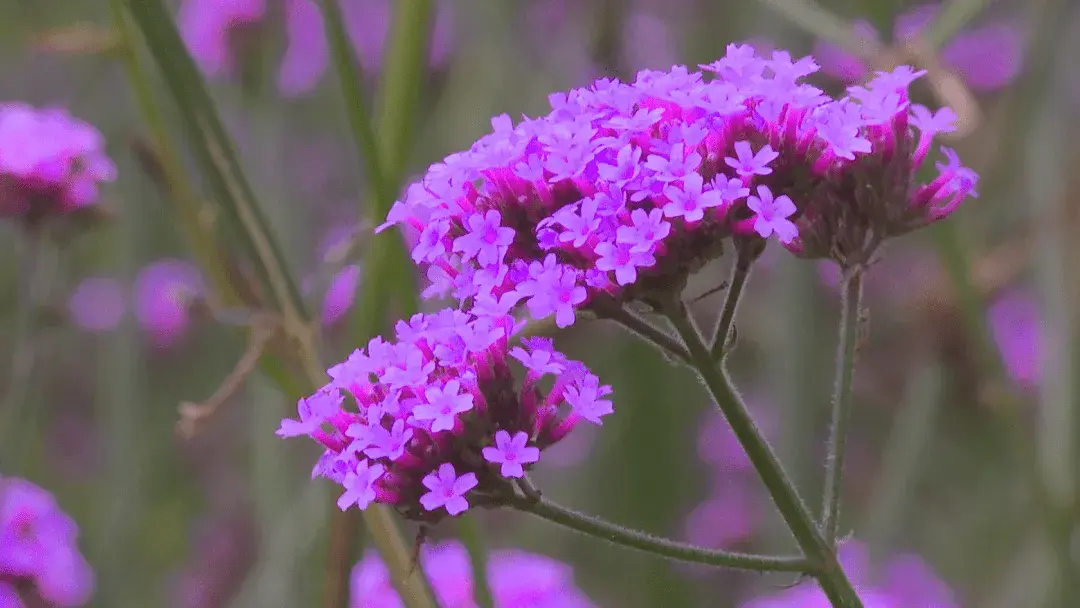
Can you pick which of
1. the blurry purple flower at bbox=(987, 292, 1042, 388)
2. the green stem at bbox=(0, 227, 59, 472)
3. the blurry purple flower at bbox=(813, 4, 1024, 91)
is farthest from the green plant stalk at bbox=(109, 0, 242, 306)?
the blurry purple flower at bbox=(987, 292, 1042, 388)

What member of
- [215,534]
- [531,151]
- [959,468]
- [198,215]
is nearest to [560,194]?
[531,151]

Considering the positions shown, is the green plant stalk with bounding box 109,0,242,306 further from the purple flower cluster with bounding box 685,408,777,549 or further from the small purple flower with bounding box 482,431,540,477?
the purple flower cluster with bounding box 685,408,777,549

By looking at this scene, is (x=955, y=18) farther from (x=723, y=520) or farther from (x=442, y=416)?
(x=723, y=520)

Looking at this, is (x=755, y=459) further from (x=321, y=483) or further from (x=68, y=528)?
(x=68, y=528)

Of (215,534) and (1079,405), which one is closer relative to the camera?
(1079,405)

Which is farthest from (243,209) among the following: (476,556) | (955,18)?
(955,18)
